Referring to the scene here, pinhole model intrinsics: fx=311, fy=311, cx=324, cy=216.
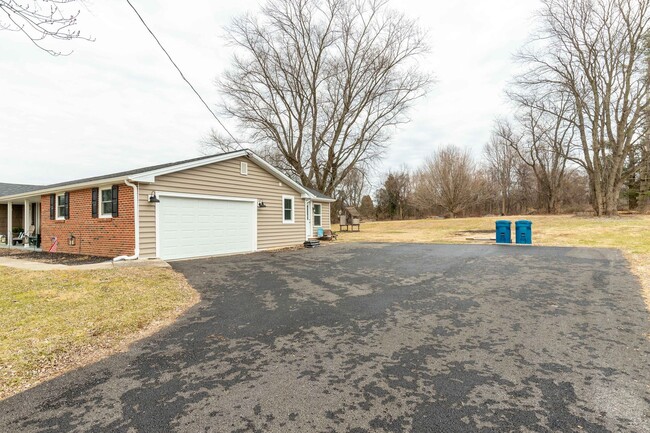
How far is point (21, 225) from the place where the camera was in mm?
17781

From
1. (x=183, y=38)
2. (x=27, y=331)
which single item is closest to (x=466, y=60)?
(x=183, y=38)

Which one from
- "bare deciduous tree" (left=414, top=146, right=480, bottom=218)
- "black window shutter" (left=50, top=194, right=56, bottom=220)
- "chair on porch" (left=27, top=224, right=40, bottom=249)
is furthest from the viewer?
"bare deciduous tree" (left=414, top=146, right=480, bottom=218)

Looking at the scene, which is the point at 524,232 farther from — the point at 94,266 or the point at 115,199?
the point at 115,199

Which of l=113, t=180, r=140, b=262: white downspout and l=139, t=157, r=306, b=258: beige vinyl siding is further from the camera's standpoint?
l=139, t=157, r=306, b=258: beige vinyl siding

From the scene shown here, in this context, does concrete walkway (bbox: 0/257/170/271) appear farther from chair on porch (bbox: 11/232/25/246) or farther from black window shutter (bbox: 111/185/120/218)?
chair on porch (bbox: 11/232/25/246)

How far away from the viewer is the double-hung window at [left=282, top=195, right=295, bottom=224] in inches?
572

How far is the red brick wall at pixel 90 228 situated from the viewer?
9500 mm

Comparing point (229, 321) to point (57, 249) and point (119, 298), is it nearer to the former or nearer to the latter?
point (119, 298)

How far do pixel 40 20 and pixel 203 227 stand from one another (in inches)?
308

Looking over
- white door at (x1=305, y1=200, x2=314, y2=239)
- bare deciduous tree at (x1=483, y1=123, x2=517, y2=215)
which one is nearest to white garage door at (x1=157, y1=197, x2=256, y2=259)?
white door at (x1=305, y1=200, x2=314, y2=239)

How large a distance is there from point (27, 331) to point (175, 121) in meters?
15.6

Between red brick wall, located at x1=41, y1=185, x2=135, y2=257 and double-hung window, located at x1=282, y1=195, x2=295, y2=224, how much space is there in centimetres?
647

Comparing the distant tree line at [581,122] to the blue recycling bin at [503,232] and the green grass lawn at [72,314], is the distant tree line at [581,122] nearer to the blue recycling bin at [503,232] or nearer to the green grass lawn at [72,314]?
the blue recycling bin at [503,232]

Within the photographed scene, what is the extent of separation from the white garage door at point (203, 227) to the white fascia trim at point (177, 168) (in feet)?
2.69
